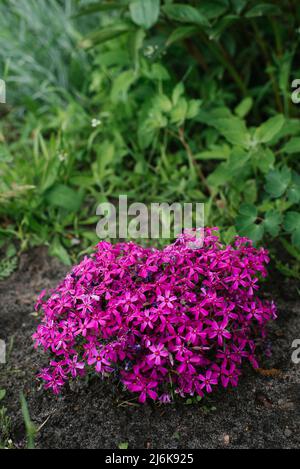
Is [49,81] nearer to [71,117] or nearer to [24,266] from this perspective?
[71,117]

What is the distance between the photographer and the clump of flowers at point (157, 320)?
1690 mm

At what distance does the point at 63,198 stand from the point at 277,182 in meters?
0.95

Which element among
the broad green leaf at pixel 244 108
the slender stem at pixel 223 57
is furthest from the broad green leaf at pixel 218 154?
the slender stem at pixel 223 57

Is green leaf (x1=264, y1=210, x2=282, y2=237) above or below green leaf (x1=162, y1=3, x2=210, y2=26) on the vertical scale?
below

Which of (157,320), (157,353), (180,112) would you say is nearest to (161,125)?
(180,112)

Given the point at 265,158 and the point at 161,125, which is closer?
the point at 265,158

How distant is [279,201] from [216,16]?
0.80 m

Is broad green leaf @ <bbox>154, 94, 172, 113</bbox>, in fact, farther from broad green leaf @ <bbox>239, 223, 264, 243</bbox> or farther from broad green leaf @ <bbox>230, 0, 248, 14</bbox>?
broad green leaf @ <bbox>239, 223, 264, 243</bbox>

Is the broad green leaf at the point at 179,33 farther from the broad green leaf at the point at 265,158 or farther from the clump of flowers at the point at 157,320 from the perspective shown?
the clump of flowers at the point at 157,320

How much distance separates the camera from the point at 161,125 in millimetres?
2605

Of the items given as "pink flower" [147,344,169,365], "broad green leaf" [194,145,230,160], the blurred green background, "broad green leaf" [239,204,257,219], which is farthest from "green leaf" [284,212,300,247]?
"pink flower" [147,344,169,365]

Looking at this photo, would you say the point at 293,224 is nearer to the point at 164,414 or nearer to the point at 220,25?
the point at 164,414

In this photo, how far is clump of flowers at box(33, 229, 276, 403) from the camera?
1.69 metres
